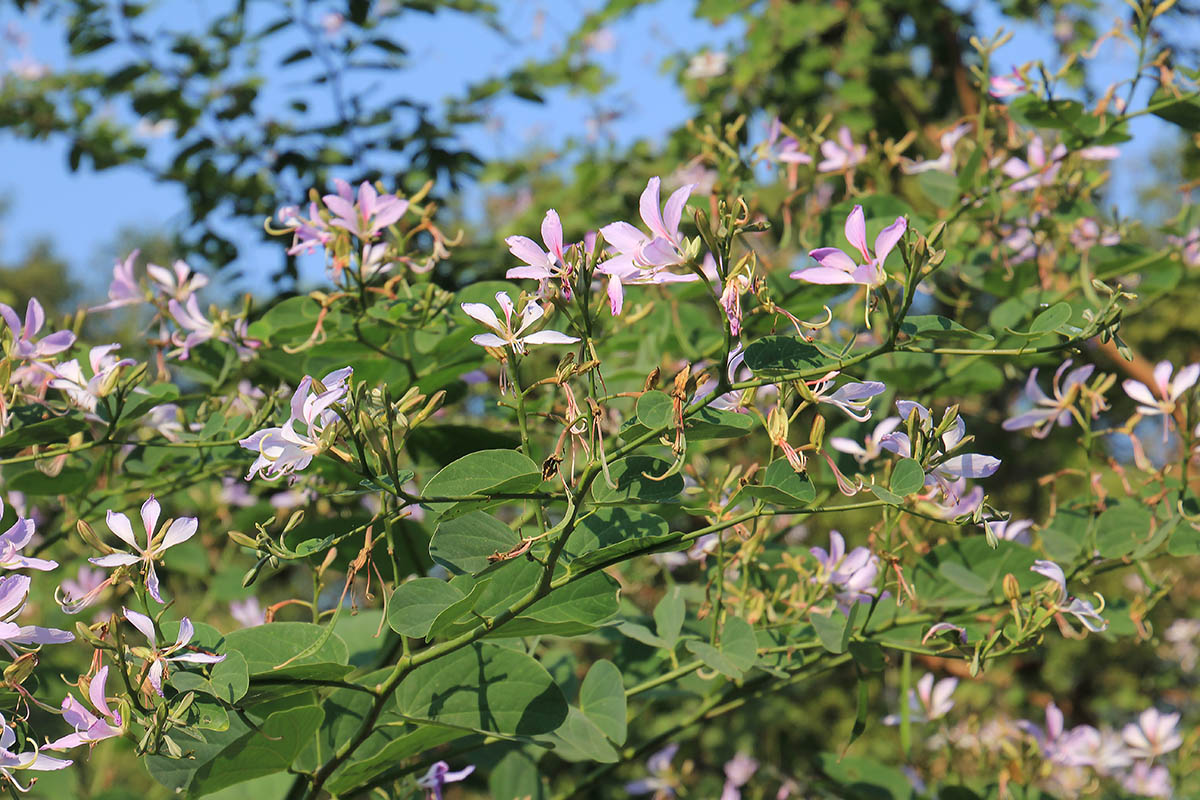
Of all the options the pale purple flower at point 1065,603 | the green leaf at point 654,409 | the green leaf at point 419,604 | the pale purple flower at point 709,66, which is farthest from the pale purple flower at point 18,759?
the pale purple flower at point 709,66

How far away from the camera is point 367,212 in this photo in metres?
1.12

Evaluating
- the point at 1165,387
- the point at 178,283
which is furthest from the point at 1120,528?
the point at 178,283

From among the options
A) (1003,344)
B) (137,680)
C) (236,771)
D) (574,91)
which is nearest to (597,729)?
(236,771)

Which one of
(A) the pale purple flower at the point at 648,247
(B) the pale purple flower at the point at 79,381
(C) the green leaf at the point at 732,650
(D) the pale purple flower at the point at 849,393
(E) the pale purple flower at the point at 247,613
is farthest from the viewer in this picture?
(E) the pale purple flower at the point at 247,613

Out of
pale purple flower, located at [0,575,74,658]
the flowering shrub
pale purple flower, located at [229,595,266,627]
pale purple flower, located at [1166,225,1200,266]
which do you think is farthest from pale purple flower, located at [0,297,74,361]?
pale purple flower, located at [1166,225,1200,266]

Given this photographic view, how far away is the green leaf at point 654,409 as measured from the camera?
0.74 meters

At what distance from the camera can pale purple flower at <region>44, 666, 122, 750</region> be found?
2.45 ft

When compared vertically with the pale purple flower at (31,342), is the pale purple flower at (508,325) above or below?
above

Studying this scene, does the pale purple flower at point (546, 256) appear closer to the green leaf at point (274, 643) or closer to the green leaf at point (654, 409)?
the green leaf at point (654, 409)

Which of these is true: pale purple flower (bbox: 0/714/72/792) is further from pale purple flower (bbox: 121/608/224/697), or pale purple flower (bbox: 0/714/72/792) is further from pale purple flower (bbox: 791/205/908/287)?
pale purple flower (bbox: 791/205/908/287)

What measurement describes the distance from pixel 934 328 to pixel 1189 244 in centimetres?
92

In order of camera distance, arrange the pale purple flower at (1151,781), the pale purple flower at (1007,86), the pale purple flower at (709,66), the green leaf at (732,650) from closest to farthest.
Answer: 1. the green leaf at (732,650)
2. the pale purple flower at (1007,86)
3. the pale purple flower at (1151,781)
4. the pale purple flower at (709,66)

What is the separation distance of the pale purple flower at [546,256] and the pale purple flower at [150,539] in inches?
12.4

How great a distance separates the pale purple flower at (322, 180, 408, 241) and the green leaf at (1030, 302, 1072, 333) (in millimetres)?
638
